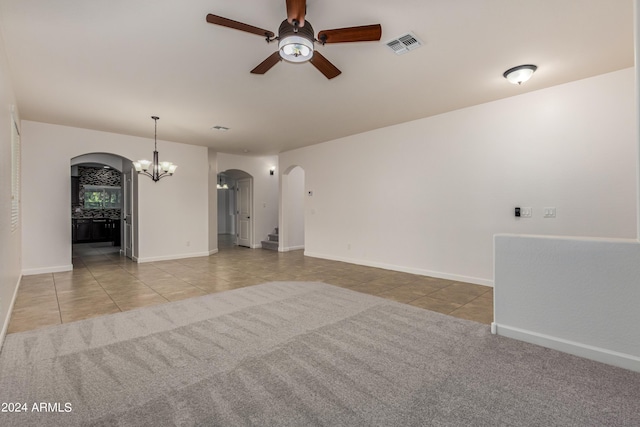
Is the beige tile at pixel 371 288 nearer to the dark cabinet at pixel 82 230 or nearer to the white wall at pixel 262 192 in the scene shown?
the white wall at pixel 262 192

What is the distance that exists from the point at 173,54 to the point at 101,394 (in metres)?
3.07

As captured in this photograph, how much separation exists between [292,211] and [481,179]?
5.37m

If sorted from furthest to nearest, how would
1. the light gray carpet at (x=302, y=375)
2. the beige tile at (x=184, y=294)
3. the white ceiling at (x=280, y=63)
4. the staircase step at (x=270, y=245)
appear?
the staircase step at (x=270, y=245)
the beige tile at (x=184, y=294)
the white ceiling at (x=280, y=63)
the light gray carpet at (x=302, y=375)

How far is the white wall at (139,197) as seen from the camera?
561cm

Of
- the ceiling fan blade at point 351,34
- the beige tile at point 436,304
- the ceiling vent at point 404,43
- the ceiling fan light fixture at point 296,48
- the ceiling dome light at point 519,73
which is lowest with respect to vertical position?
the beige tile at point 436,304

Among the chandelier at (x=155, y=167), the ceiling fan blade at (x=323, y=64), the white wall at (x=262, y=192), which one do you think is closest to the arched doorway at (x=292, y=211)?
the white wall at (x=262, y=192)

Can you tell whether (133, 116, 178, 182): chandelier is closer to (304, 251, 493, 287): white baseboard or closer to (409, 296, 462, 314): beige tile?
(304, 251, 493, 287): white baseboard

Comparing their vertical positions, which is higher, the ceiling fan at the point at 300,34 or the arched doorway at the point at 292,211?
the ceiling fan at the point at 300,34

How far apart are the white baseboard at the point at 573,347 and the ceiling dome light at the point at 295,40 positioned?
121 inches

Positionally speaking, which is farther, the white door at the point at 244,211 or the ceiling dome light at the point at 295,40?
the white door at the point at 244,211

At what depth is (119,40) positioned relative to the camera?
9.44 feet

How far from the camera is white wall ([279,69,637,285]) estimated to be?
12.1 ft

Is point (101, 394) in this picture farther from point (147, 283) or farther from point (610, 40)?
point (610, 40)

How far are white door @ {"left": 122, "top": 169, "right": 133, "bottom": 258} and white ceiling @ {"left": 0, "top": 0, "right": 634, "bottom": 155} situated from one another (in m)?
2.46
